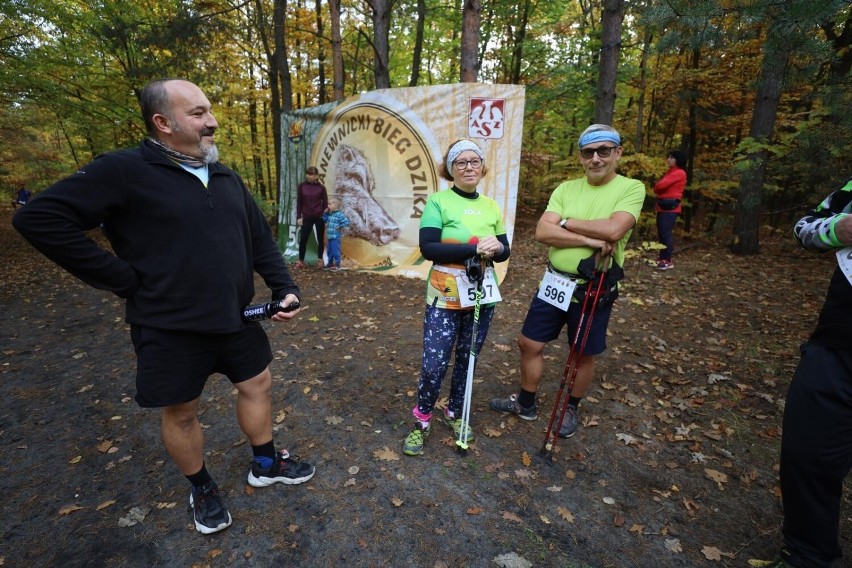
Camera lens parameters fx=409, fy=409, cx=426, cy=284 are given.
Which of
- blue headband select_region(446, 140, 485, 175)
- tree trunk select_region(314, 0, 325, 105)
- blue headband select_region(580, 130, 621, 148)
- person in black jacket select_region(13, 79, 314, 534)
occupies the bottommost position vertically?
person in black jacket select_region(13, 79, 314, 534)

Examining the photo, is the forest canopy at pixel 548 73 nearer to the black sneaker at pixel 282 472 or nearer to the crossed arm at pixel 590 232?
the crossed arm at pixel 590 232

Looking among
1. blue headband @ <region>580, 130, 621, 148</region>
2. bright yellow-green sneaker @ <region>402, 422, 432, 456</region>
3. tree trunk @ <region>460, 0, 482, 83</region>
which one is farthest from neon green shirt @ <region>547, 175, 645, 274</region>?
tree trunk @ <region>460, 0, 482, 83</region>

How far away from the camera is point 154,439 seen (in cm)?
326

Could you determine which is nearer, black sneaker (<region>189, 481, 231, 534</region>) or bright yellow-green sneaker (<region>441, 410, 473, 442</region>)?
black sneaker (<region>189, 481, 231, 534</region>)

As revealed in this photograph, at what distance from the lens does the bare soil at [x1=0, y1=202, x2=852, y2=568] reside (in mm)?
2305

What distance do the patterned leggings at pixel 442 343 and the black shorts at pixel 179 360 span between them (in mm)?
1179

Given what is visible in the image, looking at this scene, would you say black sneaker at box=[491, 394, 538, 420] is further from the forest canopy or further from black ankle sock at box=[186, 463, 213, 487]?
the forest canopy

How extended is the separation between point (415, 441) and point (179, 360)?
173 centimetres

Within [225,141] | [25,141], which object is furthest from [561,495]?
[25,141]

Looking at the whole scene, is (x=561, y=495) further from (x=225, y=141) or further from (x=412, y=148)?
(x=225, y=141)

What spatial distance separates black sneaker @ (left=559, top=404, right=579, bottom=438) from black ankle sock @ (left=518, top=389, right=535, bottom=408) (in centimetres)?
28

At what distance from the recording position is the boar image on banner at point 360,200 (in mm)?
7699

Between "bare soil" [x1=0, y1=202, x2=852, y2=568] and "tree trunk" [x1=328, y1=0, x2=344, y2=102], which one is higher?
"tree trunk" [x1=328, y1=0, x2=344, y2=102]

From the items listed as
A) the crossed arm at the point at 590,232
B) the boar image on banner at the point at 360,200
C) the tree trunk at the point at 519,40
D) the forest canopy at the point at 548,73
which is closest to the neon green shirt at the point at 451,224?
the crossed arm at the point at 590,232
